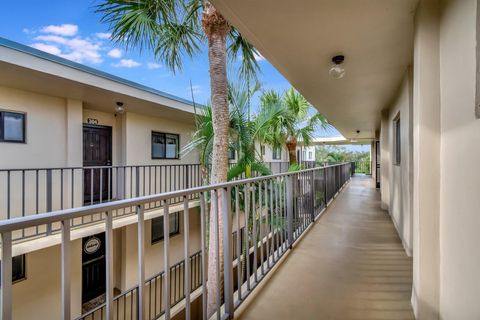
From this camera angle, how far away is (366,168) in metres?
19.6

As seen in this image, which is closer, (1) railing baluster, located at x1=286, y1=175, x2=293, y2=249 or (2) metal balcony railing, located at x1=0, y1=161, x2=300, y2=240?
(1) railing baluster, located at x1=286, y1=175, x2=293, y2=249

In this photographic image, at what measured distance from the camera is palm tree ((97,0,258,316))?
11.2ft

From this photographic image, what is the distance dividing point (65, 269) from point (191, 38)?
13.5 ft

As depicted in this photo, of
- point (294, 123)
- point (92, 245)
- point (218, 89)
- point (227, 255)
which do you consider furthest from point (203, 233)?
point (294, 123)

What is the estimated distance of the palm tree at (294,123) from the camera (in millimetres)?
6634

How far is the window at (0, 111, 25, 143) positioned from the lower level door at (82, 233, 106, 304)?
2514 mm

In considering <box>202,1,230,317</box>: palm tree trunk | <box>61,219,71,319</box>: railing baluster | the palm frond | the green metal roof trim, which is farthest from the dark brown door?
<box>61,219,71,319</box>: railing baluster

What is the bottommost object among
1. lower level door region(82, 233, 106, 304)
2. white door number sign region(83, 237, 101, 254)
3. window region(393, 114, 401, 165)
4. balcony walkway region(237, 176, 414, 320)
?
lower level door region(82, 233, 106, 304)

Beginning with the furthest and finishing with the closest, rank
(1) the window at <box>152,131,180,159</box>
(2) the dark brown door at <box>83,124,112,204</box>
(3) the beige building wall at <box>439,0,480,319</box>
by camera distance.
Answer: (1) the window at <box>152,131,180,159</box>
(2) the dark brown door at <box>83,124,112,204</box>
(3) the beige building wall at <box>439,0,480,319</box>

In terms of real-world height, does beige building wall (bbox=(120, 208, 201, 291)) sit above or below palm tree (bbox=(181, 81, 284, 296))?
below

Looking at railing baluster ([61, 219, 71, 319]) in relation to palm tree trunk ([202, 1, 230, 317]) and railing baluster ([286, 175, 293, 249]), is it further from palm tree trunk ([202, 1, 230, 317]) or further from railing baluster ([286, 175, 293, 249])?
palm tree trunk ([202, 1, 230, 317])

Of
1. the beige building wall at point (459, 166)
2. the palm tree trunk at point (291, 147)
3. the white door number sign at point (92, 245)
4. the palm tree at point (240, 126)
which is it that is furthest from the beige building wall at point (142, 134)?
the beige building wall at point (459, 166)

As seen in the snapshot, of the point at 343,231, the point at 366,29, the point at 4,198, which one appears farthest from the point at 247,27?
the point at 4,198

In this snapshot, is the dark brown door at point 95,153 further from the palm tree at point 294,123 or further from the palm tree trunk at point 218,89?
the palm tree at point 294,123
